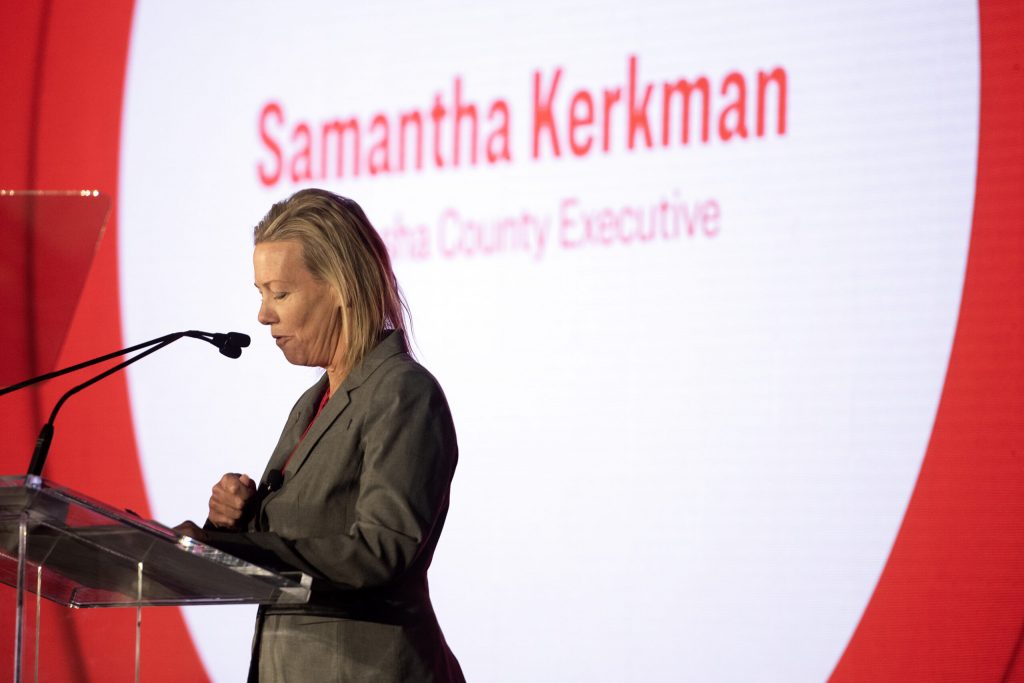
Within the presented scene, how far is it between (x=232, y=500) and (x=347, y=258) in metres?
0.38

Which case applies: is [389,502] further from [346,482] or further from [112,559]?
[112,559]

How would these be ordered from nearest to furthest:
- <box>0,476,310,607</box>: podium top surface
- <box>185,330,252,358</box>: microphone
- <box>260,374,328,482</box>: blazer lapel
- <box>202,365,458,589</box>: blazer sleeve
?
<box>0,476,310,607</box>: podium top surface
<box>202,365,458,589</box>: blazer sleeve
<box>185,330,252,358</box>: microphone
<box>260,374,328,482</box>: blazer lapel

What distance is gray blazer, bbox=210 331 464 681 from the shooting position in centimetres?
162

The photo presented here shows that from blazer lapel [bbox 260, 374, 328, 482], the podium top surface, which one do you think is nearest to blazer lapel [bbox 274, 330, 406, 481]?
blazer lapel [bbox 260, 374, 328, 482]

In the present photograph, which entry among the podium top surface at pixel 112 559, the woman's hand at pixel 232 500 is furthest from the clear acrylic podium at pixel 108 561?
the woman's hand at pixel 232 500

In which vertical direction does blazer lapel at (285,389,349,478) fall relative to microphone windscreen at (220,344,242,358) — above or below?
below

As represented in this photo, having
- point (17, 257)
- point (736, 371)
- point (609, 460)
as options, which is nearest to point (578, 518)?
point (609, 460)

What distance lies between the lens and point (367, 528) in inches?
64.1

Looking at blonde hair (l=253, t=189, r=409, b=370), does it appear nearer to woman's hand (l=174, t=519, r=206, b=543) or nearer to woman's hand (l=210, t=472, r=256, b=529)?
woman's hand (l=210, t=472, r=256, b=529)

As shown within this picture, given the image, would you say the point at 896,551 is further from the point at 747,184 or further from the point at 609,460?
the point at 747,184

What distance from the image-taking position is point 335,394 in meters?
1.84

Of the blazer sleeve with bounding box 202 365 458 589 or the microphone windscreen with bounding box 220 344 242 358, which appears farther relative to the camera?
the microphone windscreen with bounding box 220 344 242 358

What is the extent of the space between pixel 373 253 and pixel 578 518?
1123mm

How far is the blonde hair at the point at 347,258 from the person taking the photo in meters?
1.86
